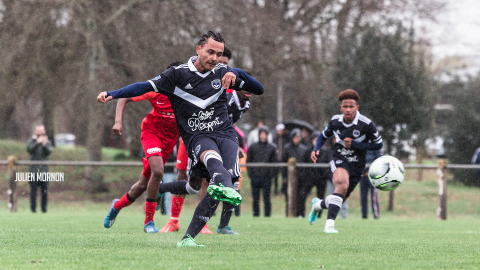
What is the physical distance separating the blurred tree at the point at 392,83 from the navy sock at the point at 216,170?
47.5ft

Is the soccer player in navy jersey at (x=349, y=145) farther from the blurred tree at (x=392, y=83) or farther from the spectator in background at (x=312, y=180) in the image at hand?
the blurred tree at (x=392, y=83)

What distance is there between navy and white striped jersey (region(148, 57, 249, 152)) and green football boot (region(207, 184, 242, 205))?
35.7 inches

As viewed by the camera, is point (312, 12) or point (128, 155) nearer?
point (312, 12)

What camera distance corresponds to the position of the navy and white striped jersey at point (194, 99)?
5.85 meters

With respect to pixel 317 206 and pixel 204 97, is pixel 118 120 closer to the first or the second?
pixel 204 97

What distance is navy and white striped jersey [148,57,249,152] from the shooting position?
19.2ft

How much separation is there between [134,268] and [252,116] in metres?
17.8

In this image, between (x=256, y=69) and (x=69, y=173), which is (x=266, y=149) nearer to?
(x=256, y=69)

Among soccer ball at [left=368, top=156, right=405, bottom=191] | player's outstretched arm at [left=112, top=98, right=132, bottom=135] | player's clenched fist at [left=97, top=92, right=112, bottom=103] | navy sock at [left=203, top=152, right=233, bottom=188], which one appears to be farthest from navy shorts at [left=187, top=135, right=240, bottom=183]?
soccer ball at [left=368, top=156, right=405, bottom=191]

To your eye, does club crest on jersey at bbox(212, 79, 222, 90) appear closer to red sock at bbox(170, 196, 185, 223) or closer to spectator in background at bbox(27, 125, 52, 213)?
red sock at bbox(170, 196, 185, 223)

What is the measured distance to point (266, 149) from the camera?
48.9 feet

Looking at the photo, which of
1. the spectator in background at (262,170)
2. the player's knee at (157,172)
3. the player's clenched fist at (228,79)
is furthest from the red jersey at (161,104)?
the spectator in background at (262,170)

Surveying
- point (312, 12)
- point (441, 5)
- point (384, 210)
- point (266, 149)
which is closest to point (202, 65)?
point (266, 149)

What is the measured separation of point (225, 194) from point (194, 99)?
1234 mm
